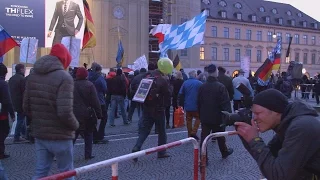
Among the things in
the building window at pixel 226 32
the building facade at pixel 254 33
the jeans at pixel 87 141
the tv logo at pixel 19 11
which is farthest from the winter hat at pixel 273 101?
the building window at pixel 226 32

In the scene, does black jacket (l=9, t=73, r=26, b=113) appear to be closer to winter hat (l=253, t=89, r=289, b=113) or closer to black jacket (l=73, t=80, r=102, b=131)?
black jacket (l=73, t=80, r=102, b=131)

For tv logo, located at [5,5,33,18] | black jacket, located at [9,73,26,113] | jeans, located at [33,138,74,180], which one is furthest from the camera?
tv logo, located at [5,5,33,18]

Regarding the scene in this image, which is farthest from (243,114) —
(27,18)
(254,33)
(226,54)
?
(254,33)

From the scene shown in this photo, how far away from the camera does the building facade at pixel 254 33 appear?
68.5 meters

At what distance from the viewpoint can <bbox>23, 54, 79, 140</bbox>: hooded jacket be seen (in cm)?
450

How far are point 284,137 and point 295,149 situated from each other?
173 millimetres

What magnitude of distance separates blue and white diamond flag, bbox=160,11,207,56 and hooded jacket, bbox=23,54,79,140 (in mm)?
10189

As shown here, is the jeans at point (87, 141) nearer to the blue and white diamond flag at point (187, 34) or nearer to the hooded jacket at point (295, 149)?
the hooded jacket at point (295, 149)

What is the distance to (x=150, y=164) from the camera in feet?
25.1

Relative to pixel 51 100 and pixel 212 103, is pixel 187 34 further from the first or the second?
pixel 51 100

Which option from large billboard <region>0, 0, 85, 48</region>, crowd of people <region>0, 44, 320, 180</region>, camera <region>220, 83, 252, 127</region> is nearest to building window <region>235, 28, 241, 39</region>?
large billboard <region>0, 0, 85, 48</region>

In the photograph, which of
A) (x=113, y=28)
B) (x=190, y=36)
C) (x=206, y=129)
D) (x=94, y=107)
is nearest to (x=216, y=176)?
(x=206, y=129)

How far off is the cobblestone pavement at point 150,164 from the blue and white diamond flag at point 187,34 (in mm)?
5236

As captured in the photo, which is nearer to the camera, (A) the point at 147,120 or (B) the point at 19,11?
(A) the point at 147,120
